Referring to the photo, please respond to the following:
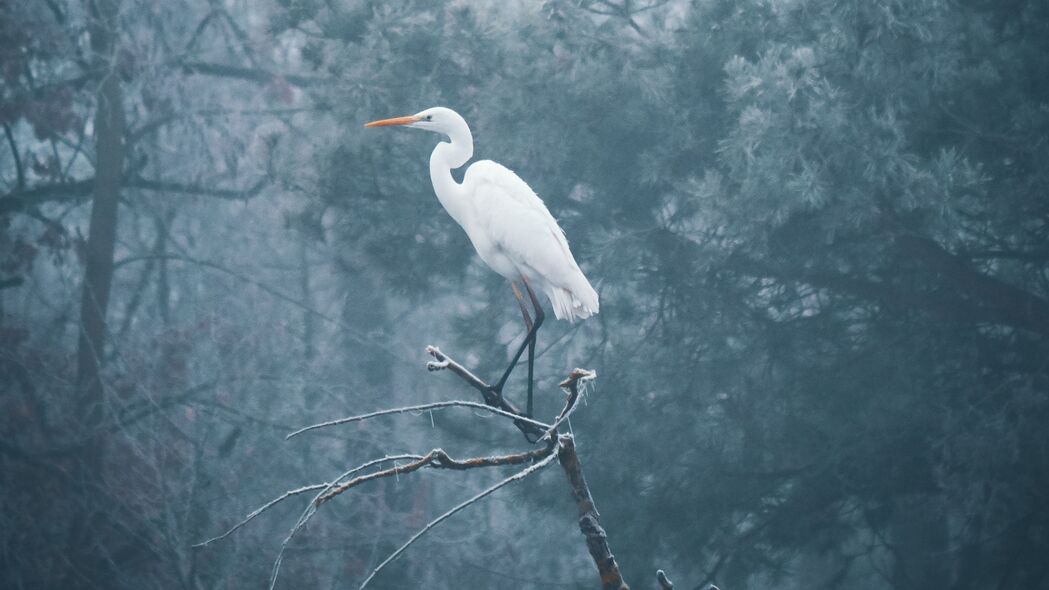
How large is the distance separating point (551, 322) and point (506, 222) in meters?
3.48

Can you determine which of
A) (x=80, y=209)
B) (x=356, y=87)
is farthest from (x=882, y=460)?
(x=80, y=209)

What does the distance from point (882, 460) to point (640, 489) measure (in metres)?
1.26

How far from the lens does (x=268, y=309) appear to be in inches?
261

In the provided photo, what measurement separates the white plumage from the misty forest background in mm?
1680

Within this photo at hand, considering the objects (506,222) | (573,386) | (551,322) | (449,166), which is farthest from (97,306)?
(573,386)

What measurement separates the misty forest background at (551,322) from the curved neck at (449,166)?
1.78m

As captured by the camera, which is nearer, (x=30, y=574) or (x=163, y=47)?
(x=30, y=574)

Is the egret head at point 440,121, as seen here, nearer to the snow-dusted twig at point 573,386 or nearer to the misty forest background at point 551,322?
the snow-dusted twig at point 573,386

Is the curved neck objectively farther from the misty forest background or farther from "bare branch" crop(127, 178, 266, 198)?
"bare branch" crop(127, 178, 266, 198)

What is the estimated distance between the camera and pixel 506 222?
2912mm

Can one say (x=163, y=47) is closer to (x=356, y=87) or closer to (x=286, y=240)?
(x=286, y=240)

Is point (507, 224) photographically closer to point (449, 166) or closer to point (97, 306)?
point (449, 166)

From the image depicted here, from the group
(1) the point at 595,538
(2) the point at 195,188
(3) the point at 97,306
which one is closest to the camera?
(1) the point at 595,538

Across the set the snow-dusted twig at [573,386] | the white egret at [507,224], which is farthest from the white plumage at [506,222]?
Result: the snow-dusted twig at [573,386]
